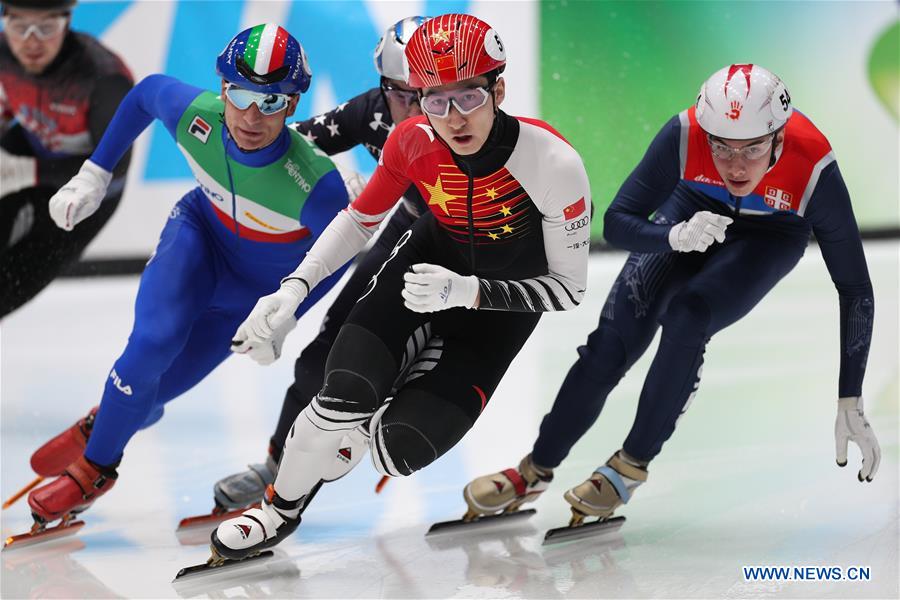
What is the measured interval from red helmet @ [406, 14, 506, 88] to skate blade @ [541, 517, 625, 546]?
158cm

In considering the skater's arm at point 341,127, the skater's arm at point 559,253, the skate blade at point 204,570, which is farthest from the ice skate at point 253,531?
the skater's arm at point 341,127

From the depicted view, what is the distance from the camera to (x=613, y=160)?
28.5 ft

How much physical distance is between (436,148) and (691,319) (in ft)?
3.21

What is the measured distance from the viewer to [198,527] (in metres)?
4.02

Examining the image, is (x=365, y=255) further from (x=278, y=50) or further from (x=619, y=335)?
(x=619, y=335)

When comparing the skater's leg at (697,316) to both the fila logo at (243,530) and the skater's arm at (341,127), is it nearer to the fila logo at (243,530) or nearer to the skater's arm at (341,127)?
the fila logo at (243,530)

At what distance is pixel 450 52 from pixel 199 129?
1.17 m

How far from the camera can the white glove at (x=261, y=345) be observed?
3.28 metres

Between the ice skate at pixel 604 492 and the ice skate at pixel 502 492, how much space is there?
18 centimetres

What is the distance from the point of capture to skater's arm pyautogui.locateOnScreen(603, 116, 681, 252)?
12.0 ft

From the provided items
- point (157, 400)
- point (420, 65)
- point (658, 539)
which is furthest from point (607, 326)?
point (157, 400)

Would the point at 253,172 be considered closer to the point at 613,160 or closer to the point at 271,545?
the point at 271,545

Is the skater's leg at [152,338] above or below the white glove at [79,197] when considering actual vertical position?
below

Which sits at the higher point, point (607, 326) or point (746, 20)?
point (746, 20)
